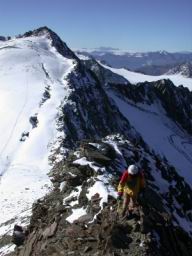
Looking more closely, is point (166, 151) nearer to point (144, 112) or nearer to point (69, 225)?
point (144, 112)

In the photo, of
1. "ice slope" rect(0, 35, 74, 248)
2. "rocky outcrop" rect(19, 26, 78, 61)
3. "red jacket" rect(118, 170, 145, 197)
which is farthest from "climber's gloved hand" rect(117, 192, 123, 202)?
"rocky outcrop" rect(19, 26, 78, 61)

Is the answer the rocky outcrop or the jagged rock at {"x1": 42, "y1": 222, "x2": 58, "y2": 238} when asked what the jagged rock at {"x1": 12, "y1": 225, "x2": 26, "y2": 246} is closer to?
the jagged rock at {"x1": 42, "y1": 222, "x2": 58, "y2": 238}

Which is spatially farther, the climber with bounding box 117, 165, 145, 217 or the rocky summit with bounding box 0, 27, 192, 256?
the climber with bounding box 117, 165, 145, 217

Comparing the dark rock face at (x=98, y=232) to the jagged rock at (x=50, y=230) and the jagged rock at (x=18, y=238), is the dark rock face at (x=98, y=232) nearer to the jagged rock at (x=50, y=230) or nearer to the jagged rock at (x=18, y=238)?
the jagged rock at (x=50, y=230)

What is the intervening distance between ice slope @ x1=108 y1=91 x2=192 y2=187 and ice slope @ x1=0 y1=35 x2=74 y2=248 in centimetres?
2249

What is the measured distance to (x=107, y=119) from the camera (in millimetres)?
84250

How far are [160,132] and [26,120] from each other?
60100 mm

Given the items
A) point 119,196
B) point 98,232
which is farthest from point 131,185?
point 98,232

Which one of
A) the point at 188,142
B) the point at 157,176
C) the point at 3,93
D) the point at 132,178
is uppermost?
the point at 132,178

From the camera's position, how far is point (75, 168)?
1137 inches

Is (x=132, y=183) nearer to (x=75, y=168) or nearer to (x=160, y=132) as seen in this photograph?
(x=75, y=168)

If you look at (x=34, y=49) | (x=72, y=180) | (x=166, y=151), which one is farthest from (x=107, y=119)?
(x=72, y=180)

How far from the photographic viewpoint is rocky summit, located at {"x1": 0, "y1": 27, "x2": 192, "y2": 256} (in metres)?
20.0

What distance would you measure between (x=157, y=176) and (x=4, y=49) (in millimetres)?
79439
